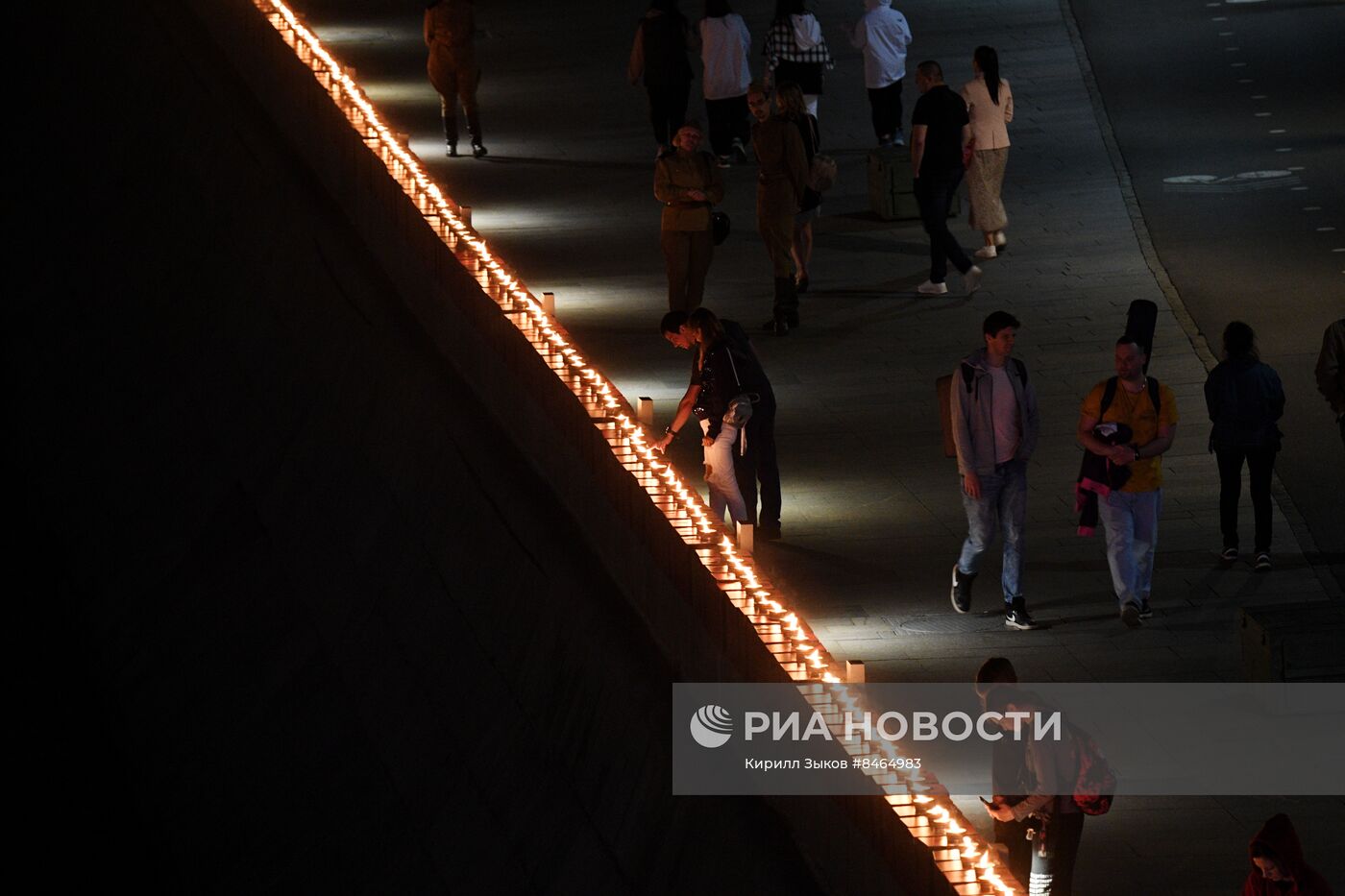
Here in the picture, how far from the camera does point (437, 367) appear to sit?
12.9m

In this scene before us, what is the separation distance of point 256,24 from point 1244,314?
8.97 m

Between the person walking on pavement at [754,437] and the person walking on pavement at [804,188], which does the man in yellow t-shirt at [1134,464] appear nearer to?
the person walking on pavement at [754,437]

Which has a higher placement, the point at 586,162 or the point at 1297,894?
the point at 586,162

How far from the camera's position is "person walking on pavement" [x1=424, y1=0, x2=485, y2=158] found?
21.4 m

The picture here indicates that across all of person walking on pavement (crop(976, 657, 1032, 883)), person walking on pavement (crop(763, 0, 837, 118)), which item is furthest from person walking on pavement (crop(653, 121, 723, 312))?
person walking on pavement (crop(976, 657, 1032, 883))

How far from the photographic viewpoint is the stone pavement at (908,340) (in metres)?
10.8

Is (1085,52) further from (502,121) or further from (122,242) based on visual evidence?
(122,242)

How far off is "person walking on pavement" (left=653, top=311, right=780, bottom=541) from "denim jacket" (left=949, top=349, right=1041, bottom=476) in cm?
153

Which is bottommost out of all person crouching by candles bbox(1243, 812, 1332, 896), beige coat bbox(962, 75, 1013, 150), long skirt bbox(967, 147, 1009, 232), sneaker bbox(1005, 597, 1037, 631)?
person crouching by candles bbox(1243, 812, 1332, 896)

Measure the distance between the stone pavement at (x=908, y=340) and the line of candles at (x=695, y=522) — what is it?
1.21 metres

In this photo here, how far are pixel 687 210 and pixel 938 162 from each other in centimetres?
279

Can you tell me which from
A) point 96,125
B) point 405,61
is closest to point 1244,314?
point 96,125

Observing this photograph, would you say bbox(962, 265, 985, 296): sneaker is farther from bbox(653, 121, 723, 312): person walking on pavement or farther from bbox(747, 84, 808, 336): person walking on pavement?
bbox(653, 121, 723, 312): person walking on pavement

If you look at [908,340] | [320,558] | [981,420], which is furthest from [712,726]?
[908,340]
